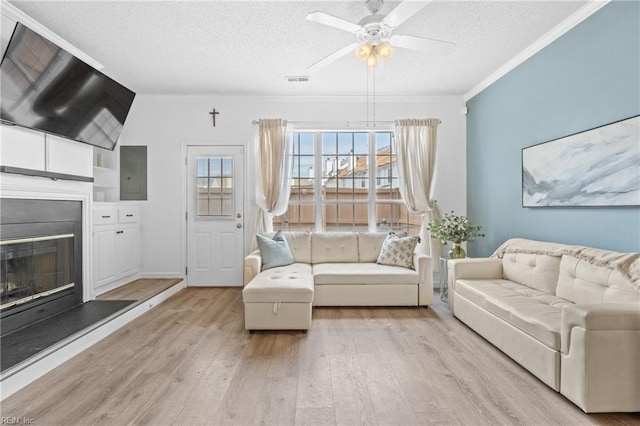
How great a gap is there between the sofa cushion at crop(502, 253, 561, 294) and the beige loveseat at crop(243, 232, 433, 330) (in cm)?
82

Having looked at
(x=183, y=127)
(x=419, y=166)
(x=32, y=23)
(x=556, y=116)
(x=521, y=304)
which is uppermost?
(x=32, y=23)

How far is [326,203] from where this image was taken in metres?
4.84

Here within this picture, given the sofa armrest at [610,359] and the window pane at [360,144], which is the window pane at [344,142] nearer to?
the window pane at [360,144]

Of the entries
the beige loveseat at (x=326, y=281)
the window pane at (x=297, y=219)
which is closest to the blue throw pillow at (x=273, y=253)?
the beige loveseat at (x=326, y=281)

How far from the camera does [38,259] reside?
2.86 meters

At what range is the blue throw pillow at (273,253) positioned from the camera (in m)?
3.95

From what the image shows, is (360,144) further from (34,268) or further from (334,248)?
(34,268)

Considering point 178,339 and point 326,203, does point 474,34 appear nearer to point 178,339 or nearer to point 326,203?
point 326,203

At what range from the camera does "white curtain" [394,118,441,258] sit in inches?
181

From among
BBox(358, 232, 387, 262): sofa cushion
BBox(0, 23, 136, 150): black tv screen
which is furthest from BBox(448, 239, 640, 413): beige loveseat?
BBox(0, 23, 136, 150): black tv screen

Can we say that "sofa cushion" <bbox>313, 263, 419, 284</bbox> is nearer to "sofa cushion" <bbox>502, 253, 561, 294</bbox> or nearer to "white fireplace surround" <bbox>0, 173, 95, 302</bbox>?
"sofa cushion" <bbox>502, 253, 561, 294</bbox>

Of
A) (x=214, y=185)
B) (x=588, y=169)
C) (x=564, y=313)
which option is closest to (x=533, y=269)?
(x=588, y=169)

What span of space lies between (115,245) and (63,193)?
4.00 ft

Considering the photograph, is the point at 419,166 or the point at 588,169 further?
the point at 419,166
